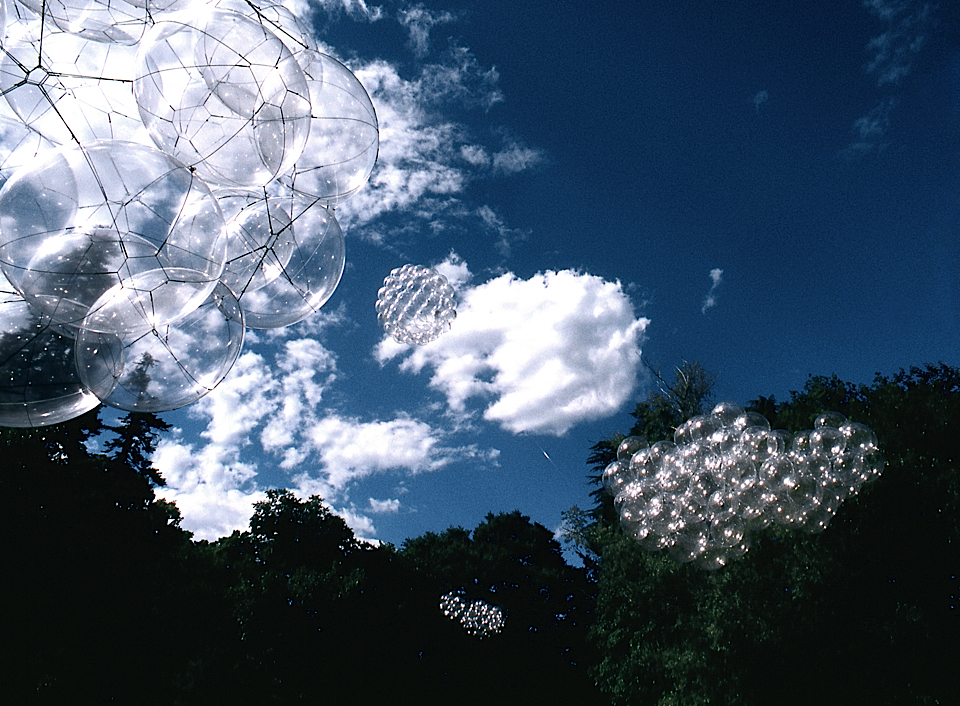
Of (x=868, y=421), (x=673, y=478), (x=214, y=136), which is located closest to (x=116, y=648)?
(x=673, y=478)

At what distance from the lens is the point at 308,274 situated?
3.23 metres

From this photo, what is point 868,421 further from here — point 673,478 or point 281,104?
point 281,104

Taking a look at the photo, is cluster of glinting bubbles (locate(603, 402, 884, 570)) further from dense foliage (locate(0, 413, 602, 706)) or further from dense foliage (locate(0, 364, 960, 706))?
dense foliage (locate(0, 413, 602, 706))

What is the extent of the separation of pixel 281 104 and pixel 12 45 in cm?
118

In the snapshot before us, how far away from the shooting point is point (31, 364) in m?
2.55

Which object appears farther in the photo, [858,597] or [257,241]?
[858,597]

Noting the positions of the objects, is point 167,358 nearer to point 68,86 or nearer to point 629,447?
point 68,86

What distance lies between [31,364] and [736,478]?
7.42m

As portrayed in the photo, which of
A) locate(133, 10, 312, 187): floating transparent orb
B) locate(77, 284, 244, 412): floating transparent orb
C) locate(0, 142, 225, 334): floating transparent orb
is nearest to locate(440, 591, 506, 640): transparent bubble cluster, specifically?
locate(77, 284, 244, 412): floating transparent orb

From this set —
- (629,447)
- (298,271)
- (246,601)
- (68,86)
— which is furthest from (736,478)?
(246,601)

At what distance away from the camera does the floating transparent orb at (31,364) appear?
8.24 ft

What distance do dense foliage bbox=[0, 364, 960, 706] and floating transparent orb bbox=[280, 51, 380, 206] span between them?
1333 centimetres

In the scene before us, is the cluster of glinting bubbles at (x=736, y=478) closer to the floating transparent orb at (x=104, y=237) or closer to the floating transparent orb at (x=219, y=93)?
the floating transparent orb at (x=219, y=93)

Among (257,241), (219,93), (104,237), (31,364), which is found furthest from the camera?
(257,241)
